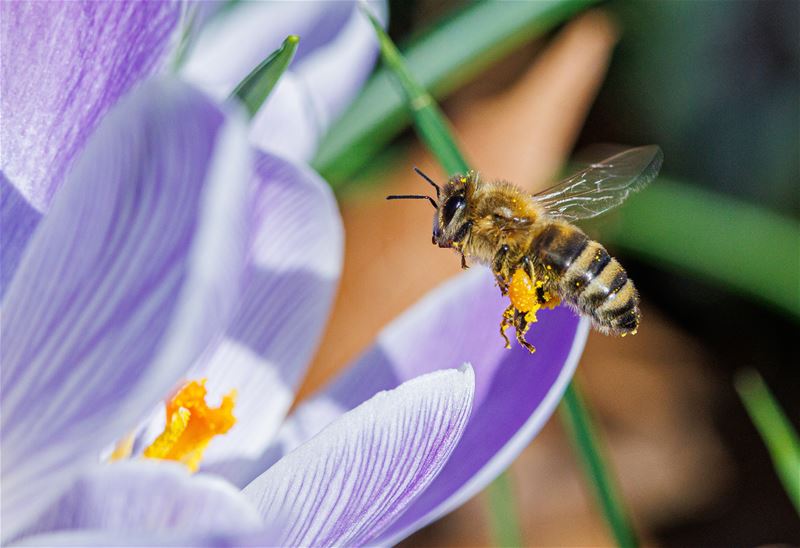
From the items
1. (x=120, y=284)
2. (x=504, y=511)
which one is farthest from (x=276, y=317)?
(x=120, y=284)

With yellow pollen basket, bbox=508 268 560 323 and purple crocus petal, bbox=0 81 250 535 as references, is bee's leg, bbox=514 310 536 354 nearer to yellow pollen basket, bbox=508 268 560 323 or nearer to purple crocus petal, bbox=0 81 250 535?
yellow pollen basket, bbox=508 268 560 323

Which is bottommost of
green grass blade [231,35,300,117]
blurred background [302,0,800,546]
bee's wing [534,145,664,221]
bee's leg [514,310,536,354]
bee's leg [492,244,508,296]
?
blurred background [302,0,800,546]

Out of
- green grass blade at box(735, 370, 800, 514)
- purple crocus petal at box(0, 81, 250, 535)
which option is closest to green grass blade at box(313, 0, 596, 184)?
green grass blade at box(735, 370, 800, 514)

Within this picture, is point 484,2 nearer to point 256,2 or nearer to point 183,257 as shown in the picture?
point 256,2

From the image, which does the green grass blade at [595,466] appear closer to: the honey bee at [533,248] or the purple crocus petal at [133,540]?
the honey bee at [533,248]

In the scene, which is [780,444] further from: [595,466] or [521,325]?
[521,325]

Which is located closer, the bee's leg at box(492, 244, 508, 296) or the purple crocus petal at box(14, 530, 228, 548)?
the purple crocus petal at box(14, 530, 228, 548)

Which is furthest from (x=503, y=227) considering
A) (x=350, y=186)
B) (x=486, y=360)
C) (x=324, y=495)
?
(x=350, y=186)
